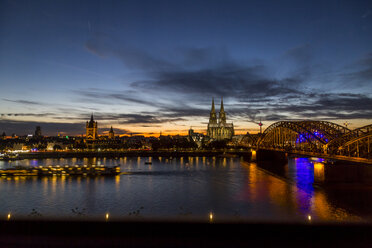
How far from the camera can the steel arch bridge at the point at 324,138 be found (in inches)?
1544

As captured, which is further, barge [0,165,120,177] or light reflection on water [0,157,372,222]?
barge [0,165,120,177]

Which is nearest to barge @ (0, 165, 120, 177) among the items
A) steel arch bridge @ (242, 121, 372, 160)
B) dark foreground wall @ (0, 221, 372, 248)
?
steel arch bridge @ (242, 121, 372, 160)

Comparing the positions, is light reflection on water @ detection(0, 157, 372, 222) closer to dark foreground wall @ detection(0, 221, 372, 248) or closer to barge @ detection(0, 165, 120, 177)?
barge @ detection(0, 165, 120, 177)

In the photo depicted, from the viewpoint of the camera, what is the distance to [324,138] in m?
56.2

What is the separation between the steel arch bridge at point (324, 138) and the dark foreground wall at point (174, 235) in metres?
22.0

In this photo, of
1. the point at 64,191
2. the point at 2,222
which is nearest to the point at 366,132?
the point at 2,222

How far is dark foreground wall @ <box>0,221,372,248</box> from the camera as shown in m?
15.9

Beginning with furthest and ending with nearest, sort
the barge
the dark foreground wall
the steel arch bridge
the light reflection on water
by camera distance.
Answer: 1. the barge
2. the steel arch bridge
3. the light reflection on water
4. the dark foreground wall

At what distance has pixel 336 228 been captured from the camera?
1805 cm

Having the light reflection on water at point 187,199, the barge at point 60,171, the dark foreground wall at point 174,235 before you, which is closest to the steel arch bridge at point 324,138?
the light reflection on water at point 187,199

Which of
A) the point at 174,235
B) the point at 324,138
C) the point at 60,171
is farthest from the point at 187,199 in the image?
the point at 60,171

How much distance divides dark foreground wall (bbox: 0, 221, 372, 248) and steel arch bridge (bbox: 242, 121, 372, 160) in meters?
22.0

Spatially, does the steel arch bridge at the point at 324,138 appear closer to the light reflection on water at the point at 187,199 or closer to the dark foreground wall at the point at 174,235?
the light reflection on water at the point at 187,199

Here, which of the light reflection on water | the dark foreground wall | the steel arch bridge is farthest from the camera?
the steel arch bridge
